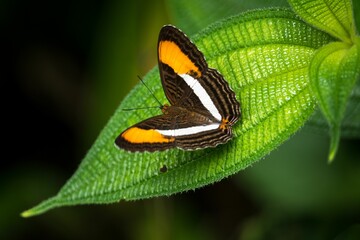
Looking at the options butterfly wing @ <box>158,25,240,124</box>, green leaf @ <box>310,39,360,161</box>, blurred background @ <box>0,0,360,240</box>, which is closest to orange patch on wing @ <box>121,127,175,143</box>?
butterfly wing @ <box>158,25,240,124</box>

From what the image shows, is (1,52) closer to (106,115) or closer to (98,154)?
(106,115)

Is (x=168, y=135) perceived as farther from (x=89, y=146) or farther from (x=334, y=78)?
(x=89, y=146)

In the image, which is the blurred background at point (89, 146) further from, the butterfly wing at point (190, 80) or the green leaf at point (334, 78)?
the green leaf at point (334, 78)

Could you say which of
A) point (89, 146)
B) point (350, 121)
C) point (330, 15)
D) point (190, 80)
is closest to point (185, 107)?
point (190, 80)

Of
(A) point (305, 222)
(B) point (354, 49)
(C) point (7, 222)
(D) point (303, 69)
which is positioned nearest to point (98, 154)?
(D) point (303, 69)

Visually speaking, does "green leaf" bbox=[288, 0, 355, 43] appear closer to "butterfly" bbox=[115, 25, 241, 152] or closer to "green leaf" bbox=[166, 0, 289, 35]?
"butterfly" bbox=[115, 25, 241, 152]
